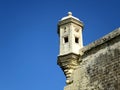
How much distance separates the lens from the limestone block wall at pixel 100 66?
32.8 ft

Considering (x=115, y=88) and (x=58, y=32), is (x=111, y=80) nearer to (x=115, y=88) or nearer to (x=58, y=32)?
(x=115, y=88)

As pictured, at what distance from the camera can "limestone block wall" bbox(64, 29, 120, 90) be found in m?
9.98

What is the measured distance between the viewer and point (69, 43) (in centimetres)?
1190

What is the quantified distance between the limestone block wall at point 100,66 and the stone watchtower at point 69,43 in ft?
0.79

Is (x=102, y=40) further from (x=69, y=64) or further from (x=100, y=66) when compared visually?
(x=69, y=64)

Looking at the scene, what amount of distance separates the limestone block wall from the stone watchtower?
24 centimetres

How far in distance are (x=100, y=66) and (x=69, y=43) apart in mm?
1870

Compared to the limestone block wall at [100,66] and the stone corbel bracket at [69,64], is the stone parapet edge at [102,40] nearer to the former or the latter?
the limestone block wall at [100,66]

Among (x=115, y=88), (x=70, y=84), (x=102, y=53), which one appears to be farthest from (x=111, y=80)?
(x=70, y=84)

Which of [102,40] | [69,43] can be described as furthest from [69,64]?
[102,40]

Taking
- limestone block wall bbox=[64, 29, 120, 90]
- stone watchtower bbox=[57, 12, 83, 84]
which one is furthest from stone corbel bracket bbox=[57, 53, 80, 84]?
limestone block wall bbox=[64, 29, 120, 90]

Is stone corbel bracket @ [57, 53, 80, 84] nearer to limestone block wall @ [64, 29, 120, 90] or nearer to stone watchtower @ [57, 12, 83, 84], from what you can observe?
stone watchtower @ [57, 12, 83, 84]

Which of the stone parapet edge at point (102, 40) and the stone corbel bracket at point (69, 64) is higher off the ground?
the stone parapet edge at point (102, 40)

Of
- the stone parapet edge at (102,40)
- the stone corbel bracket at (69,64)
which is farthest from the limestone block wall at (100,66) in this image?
the stone corbel bracket at (69,64)
